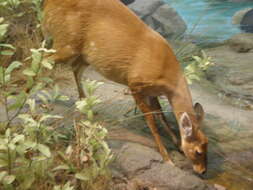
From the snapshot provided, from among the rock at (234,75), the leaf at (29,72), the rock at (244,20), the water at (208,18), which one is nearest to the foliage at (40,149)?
the leaf at (29,72)

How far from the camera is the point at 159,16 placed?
10930 mm

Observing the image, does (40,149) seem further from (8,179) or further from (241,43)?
(241,43)

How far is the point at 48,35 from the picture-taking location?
4.89 meters

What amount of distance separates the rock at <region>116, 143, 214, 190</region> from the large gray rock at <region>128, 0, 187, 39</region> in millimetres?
6421

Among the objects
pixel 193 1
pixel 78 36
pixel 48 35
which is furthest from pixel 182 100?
pixel 193 1

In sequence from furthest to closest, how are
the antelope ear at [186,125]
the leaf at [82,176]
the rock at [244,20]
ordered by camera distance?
the rock at [244,20], the antelope ear at [186,125], the leaf at [82,176]

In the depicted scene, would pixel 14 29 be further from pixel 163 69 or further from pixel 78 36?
pixel 163 69

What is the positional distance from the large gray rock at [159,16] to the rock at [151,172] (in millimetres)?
6421

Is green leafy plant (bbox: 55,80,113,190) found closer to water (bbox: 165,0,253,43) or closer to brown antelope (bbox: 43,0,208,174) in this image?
brown antelope (bbox: 43,0,208,174)

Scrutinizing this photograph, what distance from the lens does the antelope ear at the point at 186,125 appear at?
4.46 m

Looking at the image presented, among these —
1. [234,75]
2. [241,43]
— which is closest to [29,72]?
[234,75]

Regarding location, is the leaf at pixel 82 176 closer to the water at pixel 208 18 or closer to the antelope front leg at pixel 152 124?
the antelope front leg at pixel 152 124

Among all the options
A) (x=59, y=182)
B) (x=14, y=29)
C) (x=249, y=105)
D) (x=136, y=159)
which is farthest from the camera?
(x=249, y=105)

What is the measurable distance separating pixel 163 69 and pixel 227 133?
1.36 metres
